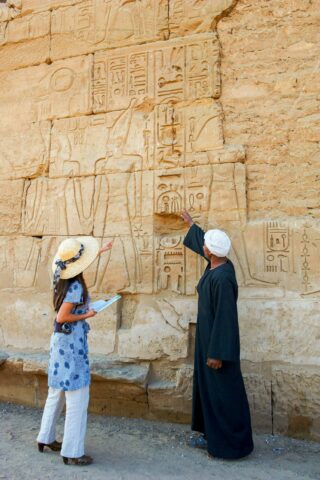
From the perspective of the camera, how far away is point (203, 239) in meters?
3.74

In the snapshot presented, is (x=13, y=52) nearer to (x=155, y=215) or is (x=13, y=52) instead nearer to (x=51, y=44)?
(x=51, y=44)

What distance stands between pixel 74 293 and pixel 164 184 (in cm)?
157

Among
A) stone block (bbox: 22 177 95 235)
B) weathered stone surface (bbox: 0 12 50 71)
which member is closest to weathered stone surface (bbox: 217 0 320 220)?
stone block (bbox: 22 177 95 235)

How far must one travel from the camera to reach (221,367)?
3166 millimetres

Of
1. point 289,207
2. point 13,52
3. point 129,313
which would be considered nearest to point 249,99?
point 289,207

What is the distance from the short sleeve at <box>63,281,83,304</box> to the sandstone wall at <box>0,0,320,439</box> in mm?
1152

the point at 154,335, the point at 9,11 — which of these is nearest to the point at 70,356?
the point at 154,335

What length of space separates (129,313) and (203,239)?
106cm

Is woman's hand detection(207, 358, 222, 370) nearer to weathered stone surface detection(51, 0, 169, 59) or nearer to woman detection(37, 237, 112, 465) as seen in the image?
woman detection(37, 237, 112, 465)

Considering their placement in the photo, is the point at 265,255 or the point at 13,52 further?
the point at 13,52

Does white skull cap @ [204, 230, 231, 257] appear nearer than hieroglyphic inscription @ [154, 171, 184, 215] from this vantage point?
Yes

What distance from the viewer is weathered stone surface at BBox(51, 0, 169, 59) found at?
4504mm

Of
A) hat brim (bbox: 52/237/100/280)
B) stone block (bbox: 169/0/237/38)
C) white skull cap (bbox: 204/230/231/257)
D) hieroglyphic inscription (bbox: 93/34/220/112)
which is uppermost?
stone block (bbox: 169/0/237/38)

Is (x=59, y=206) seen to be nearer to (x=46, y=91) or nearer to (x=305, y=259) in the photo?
(x=46, y=91)
